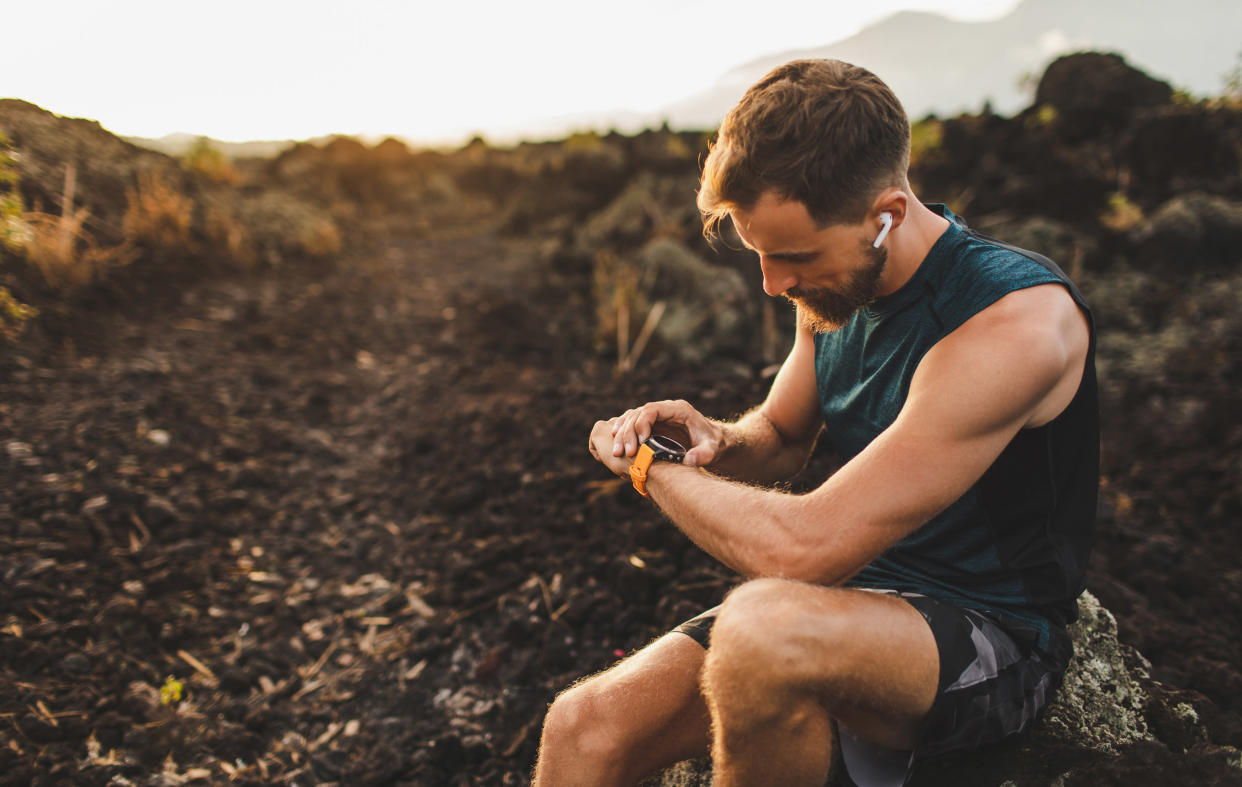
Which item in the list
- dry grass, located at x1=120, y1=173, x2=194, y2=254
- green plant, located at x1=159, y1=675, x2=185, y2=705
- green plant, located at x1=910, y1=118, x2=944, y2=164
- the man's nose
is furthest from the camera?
green plant, located at x1=910, y1=118, x2=944, y2=164

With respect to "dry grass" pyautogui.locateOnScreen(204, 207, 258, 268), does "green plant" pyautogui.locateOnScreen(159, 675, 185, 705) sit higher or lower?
lower

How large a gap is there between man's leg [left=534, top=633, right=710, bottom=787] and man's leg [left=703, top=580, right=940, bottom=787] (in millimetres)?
291

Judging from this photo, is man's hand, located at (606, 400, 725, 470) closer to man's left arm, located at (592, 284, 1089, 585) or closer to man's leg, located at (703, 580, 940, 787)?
man's left arm, located at (592, 284, 1089, 585)

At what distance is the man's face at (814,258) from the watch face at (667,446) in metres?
0.54

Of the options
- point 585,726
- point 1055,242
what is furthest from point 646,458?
point 1055,242

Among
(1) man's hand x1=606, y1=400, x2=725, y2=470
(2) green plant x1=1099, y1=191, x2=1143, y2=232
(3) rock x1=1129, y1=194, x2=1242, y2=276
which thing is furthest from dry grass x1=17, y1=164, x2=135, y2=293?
(2) green plant x1=1099, y1=191, x2=1143, y2=232

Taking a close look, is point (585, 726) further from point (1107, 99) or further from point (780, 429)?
point (1107, 99)

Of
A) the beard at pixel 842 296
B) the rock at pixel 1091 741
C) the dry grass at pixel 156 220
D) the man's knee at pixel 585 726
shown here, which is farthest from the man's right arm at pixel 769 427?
the dry grass at pixel 156 220

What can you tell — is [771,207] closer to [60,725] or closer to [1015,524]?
[1015,524]

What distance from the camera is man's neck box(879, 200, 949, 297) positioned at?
165 cm

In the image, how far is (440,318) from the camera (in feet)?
23.6

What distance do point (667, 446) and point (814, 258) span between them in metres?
0.68

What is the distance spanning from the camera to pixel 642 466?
181cm

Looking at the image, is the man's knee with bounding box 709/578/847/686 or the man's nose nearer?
the man's knee with bounding box 709/578/847/686
